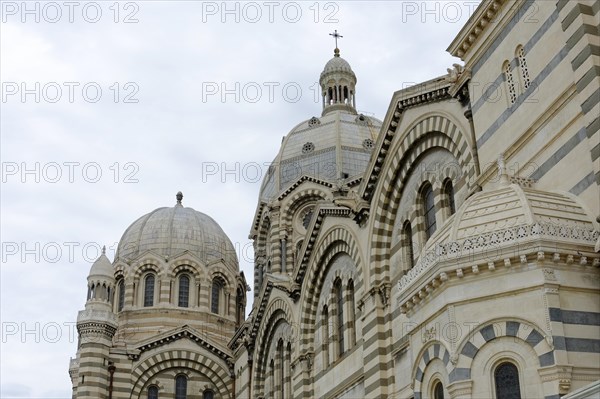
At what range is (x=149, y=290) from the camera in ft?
157

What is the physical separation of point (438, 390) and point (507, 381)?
188 centimetres

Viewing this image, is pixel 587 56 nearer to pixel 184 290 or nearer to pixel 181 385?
pixel 181 385

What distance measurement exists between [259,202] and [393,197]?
21.1 metres

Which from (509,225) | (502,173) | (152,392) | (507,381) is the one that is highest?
(152,392)

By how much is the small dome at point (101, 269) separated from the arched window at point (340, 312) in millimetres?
16477

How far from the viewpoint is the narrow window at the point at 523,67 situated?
19459mm

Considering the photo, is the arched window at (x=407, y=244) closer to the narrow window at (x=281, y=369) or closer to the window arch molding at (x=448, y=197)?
the window arch molding at (x=448, y=197)

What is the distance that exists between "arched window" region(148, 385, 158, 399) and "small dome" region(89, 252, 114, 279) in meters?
5.84

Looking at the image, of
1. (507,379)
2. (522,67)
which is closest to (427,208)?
(522,67)

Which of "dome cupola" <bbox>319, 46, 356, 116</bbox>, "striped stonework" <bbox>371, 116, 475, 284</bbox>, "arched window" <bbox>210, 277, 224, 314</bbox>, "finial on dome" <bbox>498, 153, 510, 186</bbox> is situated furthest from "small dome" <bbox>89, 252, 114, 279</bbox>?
"finial on dome" <bbox>498, 153, 510, 186</bbox>

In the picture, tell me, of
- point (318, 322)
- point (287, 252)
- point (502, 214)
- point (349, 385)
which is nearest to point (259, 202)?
point (287, 252)

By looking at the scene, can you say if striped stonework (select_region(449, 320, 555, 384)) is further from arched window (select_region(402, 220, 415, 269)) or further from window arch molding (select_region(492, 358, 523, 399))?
arched window (select_region(402, 220, 415, 269))

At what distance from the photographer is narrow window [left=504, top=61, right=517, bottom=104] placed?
20.0 metres

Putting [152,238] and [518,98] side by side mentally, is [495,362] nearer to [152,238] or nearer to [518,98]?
[518,98]
